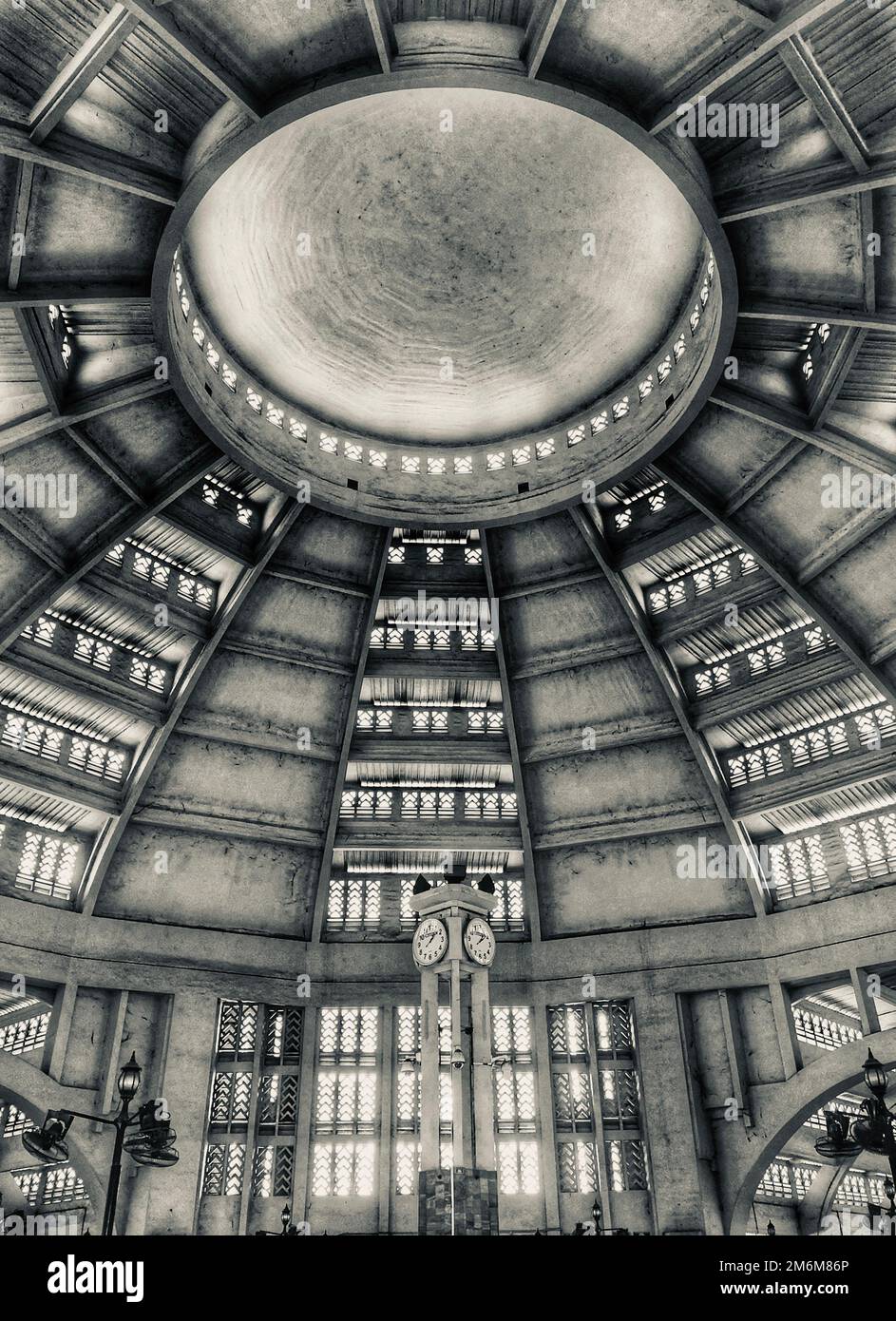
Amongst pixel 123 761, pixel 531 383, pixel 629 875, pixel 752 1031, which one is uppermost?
pixel 531 383

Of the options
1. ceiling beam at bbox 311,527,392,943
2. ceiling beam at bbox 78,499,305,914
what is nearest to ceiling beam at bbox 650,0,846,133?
ceiling beam at bbox 78,499,305,914

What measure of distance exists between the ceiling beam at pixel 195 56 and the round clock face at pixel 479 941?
14.8m

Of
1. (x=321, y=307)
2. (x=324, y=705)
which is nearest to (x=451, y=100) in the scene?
(x=321, y=307)

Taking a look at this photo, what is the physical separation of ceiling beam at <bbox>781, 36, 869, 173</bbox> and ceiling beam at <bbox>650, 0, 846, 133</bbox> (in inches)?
10.3

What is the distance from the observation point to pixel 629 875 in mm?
25938

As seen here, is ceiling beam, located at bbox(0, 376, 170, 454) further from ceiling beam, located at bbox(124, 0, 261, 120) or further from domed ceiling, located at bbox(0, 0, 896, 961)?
ceiling beam, located at bbox(124, 0, 261, 120)

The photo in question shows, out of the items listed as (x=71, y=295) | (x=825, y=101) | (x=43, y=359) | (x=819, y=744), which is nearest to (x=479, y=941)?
(x=819, y=744)

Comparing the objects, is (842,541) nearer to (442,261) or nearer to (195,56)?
(442,261)

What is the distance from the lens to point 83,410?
701 inches

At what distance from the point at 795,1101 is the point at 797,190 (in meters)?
19.1

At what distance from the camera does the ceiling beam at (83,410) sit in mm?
17391

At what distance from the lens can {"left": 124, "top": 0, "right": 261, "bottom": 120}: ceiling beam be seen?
12.0 metres
